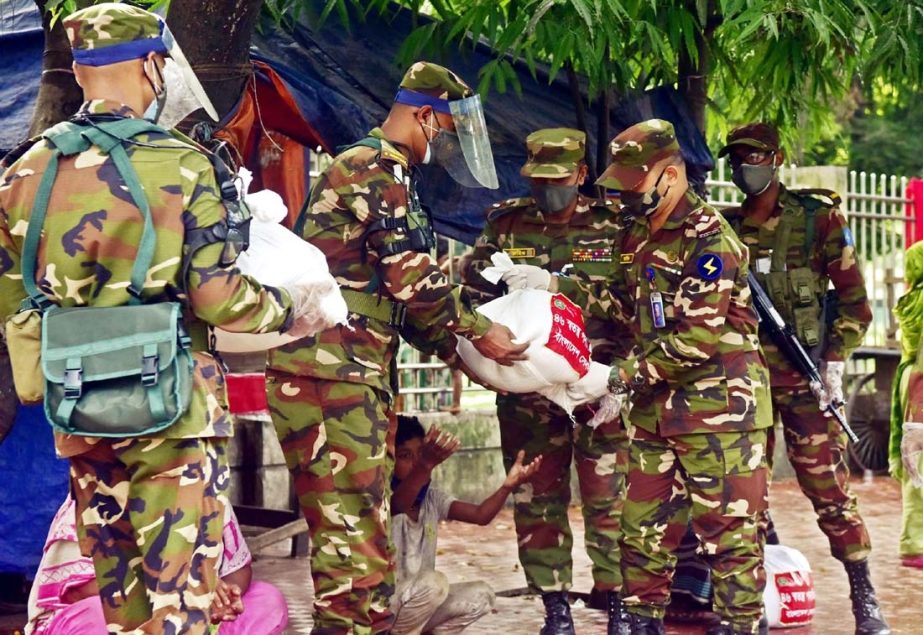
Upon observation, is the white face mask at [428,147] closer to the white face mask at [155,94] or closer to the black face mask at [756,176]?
the white face mask at [155,94]

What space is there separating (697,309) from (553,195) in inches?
40.1

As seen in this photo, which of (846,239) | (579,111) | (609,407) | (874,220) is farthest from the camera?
(874,220)

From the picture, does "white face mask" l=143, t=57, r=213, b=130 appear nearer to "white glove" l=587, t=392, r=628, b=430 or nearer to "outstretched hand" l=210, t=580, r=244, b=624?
"outstretched hand" l=210, t=580, r=244, b=624

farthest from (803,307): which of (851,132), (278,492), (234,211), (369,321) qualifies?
(851,132)

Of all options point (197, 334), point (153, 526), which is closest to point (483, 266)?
point (197, 334)

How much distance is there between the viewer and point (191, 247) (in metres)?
3.98

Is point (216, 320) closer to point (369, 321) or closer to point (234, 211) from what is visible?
point (234, 211)

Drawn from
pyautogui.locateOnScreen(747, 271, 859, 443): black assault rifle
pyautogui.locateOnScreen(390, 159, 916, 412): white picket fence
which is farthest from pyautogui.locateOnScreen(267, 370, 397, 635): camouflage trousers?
pyautogui.locateOnScreen(390, 159, 916, 412): white picket fence

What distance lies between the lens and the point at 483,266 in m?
6.54

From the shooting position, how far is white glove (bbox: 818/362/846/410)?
21.3 ft

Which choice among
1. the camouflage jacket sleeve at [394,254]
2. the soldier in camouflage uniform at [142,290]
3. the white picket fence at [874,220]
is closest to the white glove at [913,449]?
the camouflage jacket sleeve at [394,254]

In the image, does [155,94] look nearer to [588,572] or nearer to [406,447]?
[406,447]

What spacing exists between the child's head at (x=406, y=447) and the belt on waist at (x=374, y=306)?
2.12 ft

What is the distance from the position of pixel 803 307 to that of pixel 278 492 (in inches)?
167
